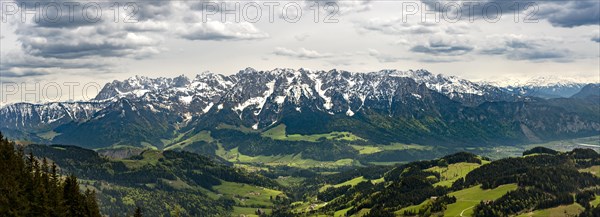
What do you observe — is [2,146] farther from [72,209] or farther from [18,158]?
[72,209]

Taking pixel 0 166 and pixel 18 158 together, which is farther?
pixel 18 158

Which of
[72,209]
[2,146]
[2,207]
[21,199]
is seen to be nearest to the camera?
[2,207]

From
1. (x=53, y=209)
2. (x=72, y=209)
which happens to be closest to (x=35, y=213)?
(x=53, y=209)

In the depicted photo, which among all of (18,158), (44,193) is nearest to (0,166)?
(18,158)

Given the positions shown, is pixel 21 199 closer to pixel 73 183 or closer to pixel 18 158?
pixel 73 183

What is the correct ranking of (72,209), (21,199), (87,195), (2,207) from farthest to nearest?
(87,195) → (72,209) → (21,199) → (2,207)

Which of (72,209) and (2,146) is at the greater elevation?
(2,146)
